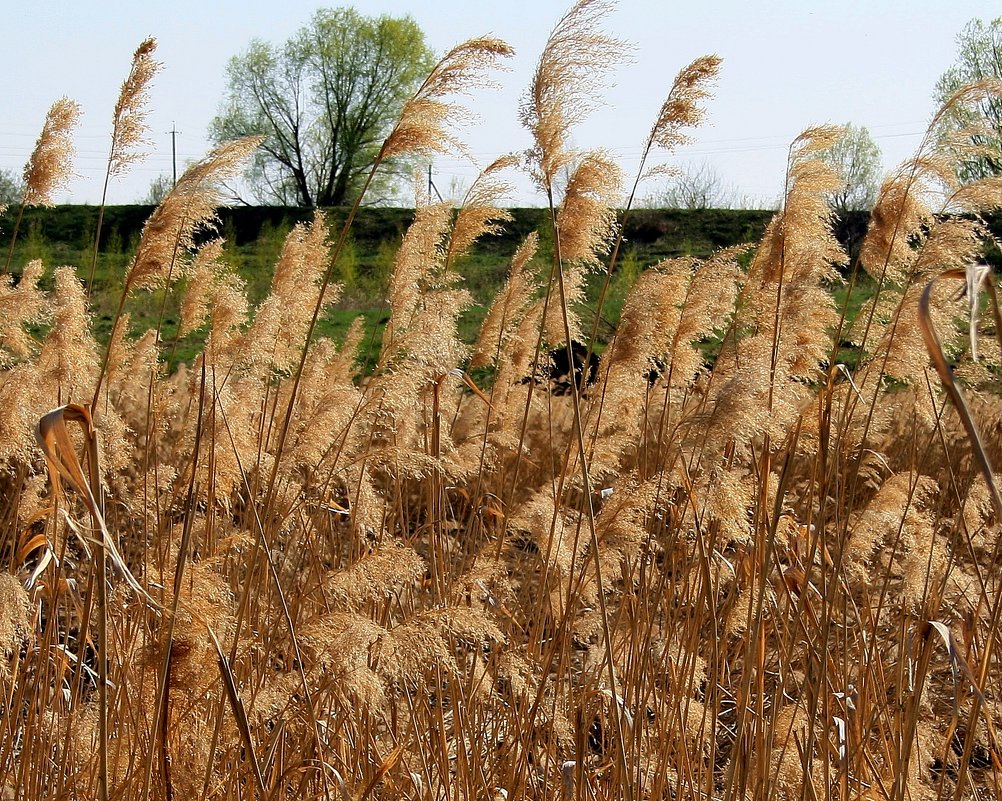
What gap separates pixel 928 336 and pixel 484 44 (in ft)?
4.45

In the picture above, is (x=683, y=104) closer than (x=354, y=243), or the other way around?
(x=683, y=104)

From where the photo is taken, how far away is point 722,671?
3.25m

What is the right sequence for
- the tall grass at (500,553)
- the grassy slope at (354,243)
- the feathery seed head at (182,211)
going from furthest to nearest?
1. the grassy slope at (354,243)
2. the feathery seed head at (182,211)
3. the tall grass at (500,553)

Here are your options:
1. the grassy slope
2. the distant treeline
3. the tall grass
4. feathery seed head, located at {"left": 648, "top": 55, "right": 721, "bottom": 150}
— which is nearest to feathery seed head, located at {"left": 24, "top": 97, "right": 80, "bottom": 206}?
the tall grass

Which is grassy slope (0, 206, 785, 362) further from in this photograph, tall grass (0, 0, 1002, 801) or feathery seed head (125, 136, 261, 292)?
feathery seed head (125, 136, 261, 292)

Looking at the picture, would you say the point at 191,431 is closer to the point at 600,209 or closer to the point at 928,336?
the point at 600,209

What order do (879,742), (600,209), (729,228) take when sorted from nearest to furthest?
(600,209), (879,742), (729,228)

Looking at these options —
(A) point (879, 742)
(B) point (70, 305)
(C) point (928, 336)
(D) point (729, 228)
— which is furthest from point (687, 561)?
(D) point (729, 228)

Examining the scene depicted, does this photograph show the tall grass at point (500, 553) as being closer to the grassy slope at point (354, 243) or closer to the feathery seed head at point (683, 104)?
the feathery seed head at point (683, 104)

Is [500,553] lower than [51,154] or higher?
lower

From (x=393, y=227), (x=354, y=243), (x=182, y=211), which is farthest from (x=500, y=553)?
(x=393, y=227)

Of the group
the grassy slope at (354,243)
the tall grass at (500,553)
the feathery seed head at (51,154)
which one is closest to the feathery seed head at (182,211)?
the tall grass at (500,553)

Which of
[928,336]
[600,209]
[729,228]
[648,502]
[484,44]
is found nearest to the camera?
[928,336]

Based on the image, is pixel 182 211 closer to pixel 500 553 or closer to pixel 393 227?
pixel 500 553
